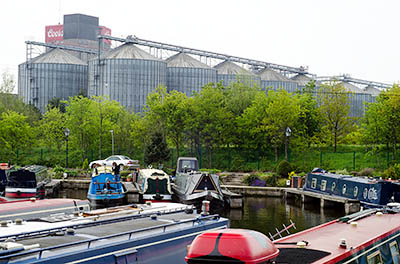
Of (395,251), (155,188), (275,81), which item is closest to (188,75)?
(275,81)

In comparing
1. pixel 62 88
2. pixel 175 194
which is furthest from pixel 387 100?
pixel 62 88

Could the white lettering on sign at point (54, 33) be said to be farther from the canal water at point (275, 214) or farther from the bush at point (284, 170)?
the canal water at point (275, 214)

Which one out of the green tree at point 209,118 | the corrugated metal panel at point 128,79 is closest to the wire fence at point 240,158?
the green tree at point 209,118

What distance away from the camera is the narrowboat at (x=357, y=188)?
30.5 m

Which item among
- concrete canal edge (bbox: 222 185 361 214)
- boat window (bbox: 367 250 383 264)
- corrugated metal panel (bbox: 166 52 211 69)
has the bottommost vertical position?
concrete canal edge (bbox: 222 185 361 214)

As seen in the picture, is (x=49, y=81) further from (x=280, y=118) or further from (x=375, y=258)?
(x=375, y=258)

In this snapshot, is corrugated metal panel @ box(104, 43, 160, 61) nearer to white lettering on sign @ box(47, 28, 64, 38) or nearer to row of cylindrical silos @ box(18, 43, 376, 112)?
row of cylindrical silos @ box(18, 43, 376, 112)

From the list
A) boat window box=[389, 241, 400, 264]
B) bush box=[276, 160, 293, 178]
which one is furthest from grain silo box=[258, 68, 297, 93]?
boat window box=[389, 241, 400, 264]

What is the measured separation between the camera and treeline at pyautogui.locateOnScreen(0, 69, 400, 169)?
55.8 m

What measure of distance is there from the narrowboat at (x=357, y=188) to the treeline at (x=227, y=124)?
15311 mm

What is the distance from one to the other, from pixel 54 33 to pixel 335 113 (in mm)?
113879

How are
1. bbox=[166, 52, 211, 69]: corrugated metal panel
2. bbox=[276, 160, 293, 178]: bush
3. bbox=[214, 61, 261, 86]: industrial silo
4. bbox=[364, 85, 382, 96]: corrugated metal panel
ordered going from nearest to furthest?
bbox=[276, 160, 293, 178]: bush < bbox=[166, 52, 211, 69]: corrugated metal panel < bbox=[214, 61, 261, 86]: industrial silo < bbox=[364, 85, 382, 96]: corrugated metal panel

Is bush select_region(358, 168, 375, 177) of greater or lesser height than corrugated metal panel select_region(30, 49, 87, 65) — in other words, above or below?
below

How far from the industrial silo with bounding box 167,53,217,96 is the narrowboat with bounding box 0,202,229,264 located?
275 feet
